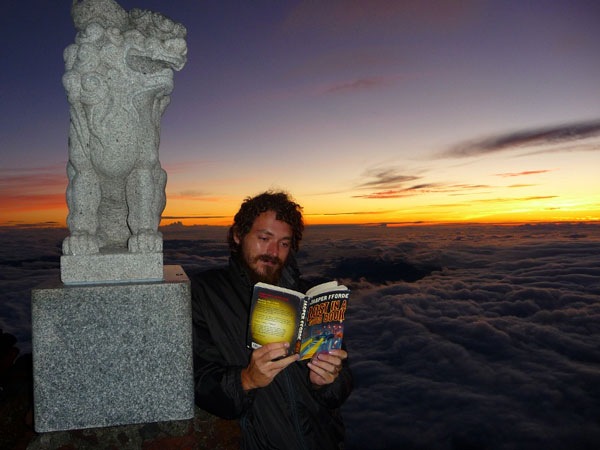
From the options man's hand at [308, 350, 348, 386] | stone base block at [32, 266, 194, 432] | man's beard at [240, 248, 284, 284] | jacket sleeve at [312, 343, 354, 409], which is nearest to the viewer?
stone base block at [32, 266, 194, 432]

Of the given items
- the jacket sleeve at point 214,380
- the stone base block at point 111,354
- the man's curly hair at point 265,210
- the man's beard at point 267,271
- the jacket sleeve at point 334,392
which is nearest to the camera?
the stone base block at point 111,354

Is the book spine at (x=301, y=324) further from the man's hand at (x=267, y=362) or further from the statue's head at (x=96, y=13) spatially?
the statue's head at (x=96, y=13)

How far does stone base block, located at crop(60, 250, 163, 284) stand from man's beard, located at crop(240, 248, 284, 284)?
70cm

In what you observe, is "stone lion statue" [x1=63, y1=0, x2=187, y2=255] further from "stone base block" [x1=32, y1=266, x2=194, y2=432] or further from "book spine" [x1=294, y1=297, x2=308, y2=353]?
"book spine" [x1=294, y1=297, x2=308, y2=353]

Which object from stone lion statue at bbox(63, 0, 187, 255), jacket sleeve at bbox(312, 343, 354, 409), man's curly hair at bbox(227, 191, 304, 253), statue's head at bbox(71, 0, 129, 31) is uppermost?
statue's head at bbox(71, 0, 129, 31)

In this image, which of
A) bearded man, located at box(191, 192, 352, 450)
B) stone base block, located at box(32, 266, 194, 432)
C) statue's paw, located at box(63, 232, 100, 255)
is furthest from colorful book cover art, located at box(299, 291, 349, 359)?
statue's paw, located at box(63, 232, 100, 255)

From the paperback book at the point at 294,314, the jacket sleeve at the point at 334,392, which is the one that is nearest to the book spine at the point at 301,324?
the paperback book at the point at 294,314

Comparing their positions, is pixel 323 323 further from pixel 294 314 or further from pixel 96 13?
pixel 96 13

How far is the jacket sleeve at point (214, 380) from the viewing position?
2.27 m

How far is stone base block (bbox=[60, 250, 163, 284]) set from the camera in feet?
7.52

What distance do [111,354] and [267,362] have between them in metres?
0.87

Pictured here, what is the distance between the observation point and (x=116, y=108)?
2.33m

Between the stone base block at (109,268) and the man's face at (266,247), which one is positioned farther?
the man's face at (266,247)

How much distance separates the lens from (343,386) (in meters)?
2.58
